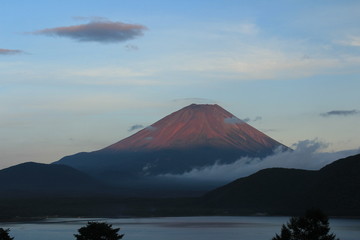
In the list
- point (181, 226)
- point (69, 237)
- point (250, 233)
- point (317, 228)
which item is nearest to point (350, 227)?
point (250, 233)

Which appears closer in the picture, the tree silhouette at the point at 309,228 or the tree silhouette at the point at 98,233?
the tree silhouette at the point at 309,228

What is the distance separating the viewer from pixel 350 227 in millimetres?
162000

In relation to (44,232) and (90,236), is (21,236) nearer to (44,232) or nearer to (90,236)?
(44,232)

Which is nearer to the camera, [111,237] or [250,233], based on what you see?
[111,237]

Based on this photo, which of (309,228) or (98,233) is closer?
(309,228)

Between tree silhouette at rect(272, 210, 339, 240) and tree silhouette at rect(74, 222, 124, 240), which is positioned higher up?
tree silhouette at rect(74, 222, 124, 240)

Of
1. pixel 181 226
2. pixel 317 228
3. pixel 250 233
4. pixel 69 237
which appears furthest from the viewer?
pixel 181 226

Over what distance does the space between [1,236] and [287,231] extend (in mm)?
19864

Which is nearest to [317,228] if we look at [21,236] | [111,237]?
[111,237]

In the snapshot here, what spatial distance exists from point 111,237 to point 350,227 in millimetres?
119714

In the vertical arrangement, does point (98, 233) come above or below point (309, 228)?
above

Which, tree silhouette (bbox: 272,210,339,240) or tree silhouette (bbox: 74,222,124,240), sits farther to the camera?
tree silhouette (bbox: 74,222,124,240)

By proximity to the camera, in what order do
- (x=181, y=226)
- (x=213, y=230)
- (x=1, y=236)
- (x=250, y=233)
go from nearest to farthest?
(x=1, y=236) → (x=250, y=233) → (x=213, y=230) → (x=181, y=226)

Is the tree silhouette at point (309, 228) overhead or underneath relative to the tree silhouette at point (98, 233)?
underneath
